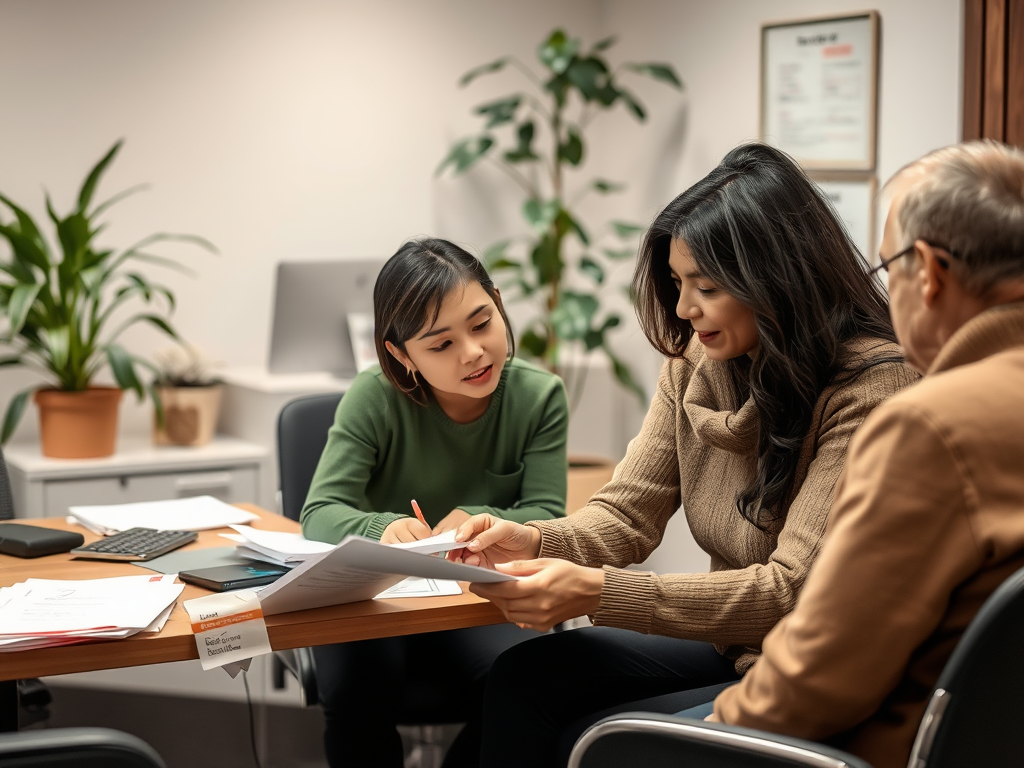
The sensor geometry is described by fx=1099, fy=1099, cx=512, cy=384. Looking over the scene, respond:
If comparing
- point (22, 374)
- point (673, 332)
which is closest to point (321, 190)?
point (22, 374)

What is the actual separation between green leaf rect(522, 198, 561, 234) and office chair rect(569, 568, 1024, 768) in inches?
120

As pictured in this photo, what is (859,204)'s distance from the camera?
3607mm

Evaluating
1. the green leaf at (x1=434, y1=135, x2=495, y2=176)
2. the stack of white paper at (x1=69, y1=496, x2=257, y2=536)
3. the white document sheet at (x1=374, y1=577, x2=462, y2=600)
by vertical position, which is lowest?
the stack of white paper at (x1=69, y1=496, x2=257, y2=536)

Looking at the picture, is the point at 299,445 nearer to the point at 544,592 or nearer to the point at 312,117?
the point at 544,592

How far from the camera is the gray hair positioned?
1.10 meters

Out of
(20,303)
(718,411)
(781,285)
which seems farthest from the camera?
(20,303)

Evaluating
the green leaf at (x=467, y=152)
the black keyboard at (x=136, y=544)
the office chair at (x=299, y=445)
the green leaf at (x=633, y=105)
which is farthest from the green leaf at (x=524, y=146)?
the black keyboard at (x=136, y=544)

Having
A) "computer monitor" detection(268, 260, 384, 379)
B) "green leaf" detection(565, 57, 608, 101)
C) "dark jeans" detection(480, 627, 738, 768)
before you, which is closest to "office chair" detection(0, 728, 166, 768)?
"dark jeans" detection(480, 627, 738, 768)

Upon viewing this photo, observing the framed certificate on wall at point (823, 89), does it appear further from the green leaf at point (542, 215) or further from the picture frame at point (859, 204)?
the green leaf at point (542, 215)

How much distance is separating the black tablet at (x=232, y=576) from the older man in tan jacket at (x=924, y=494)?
30.5 inches

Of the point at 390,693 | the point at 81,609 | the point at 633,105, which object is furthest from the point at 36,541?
the point at 633,105

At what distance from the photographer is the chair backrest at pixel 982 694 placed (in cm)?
102

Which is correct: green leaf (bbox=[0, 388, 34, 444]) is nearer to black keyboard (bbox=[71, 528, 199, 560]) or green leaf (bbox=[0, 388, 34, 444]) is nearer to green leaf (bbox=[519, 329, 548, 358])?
black keyboard (bbox=[71, 528, 199, 560])

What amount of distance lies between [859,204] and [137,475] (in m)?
2.48
